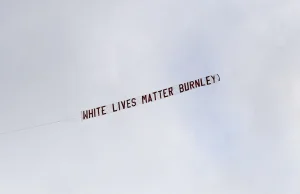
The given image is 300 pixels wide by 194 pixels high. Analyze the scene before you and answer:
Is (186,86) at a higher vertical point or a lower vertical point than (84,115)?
higher

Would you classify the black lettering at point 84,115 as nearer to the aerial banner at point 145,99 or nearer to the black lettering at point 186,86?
the aerial banner at point 145,99

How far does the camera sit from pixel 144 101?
43.9 metres

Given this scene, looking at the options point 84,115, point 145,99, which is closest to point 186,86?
point 145,99

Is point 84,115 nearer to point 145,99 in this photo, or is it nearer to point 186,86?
point 145,99

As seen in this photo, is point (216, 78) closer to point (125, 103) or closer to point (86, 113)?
point (125, 103)

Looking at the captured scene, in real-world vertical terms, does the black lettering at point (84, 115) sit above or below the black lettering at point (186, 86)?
below

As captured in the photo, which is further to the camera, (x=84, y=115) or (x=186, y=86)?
(x=84, y=115)

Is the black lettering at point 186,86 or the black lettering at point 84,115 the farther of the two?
the black lettering at point 84,115

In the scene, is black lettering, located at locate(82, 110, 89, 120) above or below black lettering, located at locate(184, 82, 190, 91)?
below

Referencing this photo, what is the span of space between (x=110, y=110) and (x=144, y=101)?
3849mm

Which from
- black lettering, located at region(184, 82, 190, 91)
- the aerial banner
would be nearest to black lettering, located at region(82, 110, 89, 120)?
the aerial banner

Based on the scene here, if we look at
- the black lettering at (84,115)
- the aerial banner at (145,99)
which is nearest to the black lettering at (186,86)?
the aerial banner at (145,99)

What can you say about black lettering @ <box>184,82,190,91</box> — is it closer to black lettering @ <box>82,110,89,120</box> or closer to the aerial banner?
the aerial banner

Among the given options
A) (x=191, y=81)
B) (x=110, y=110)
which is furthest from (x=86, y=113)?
Result: (x=191, y=81)
